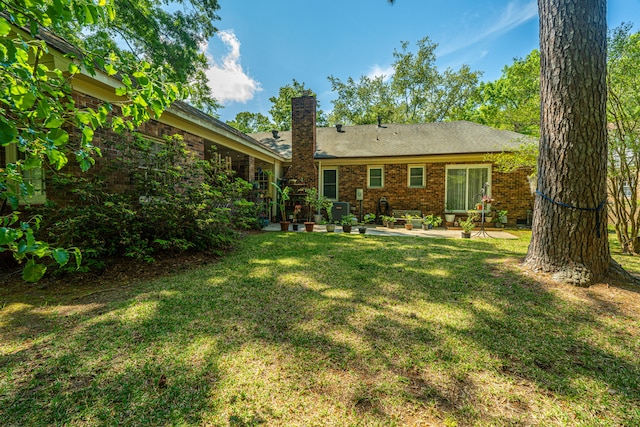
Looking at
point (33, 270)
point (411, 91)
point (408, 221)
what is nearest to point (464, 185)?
point (408, 221)

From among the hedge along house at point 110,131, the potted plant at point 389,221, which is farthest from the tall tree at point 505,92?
the hedge along house at point 110,131

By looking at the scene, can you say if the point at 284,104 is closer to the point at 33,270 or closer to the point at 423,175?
the point at 423,175

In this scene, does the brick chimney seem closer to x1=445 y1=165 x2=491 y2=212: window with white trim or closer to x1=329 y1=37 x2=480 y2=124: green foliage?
x1=445 y1=165 x2=491 y2=212: window with white trim

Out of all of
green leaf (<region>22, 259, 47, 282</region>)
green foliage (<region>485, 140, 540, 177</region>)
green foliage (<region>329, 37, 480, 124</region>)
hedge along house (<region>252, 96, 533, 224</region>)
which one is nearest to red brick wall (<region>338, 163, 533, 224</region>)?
hedge along house (<region>252, 96, 533, 224</region>)

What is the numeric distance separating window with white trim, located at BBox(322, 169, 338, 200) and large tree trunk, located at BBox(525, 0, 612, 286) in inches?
376

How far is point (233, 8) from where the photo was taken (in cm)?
986

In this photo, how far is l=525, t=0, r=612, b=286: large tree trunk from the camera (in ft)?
10.9

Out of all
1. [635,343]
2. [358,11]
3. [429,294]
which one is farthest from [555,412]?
[358,11]

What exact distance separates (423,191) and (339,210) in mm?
3744

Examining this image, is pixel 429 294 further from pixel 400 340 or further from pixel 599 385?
pixel 599 385

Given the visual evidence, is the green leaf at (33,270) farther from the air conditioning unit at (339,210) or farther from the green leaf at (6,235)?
the air conditioning unit at (339,210)

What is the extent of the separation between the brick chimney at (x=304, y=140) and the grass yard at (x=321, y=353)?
8.87 metres

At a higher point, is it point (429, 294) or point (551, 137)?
point (551, 137)

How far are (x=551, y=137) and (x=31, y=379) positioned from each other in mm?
5568
